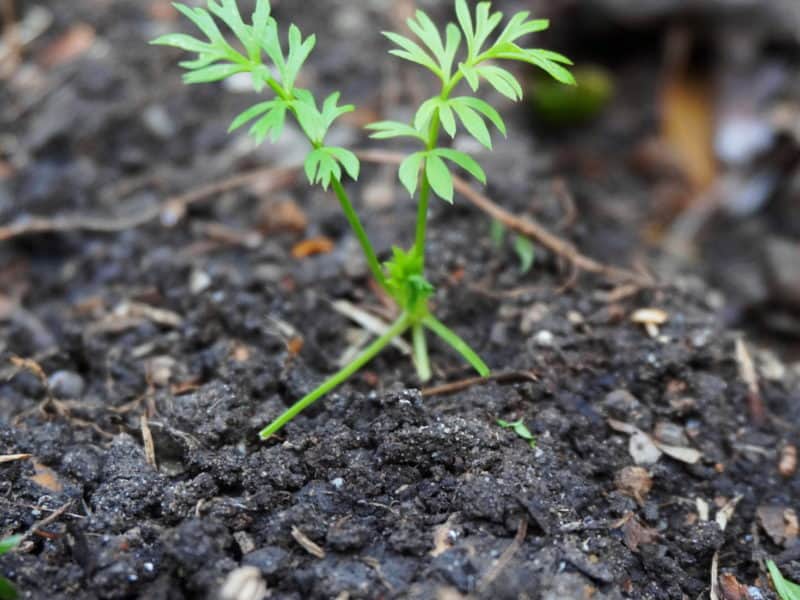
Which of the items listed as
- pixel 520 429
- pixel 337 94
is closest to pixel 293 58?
pixel 337 94

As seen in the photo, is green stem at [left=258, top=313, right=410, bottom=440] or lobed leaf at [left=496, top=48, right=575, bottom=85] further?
green stem at [left=258, top=313, right=410, bottom=440]

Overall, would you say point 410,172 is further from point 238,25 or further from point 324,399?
point 324,399

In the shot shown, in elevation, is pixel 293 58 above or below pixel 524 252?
above

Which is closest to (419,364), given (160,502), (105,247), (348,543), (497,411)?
(497,411)

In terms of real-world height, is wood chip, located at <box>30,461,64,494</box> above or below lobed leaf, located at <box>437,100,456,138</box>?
below

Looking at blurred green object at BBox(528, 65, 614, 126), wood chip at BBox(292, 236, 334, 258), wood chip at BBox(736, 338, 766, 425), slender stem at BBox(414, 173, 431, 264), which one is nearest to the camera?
slender stem at BBox(414, 173, 431, 264)

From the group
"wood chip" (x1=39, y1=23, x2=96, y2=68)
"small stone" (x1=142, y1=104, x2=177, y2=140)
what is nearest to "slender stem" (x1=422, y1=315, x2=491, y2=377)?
"small stone" (x1=142, y1=104, x2=177, y2=140)

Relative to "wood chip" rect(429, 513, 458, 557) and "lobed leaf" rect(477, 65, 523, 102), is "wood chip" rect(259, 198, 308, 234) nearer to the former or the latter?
"lobed leaf" rect(477, 65, 523, 102)

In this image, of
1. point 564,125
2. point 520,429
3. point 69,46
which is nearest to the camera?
point 520,429

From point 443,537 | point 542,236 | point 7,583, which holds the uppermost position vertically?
point 542,236
